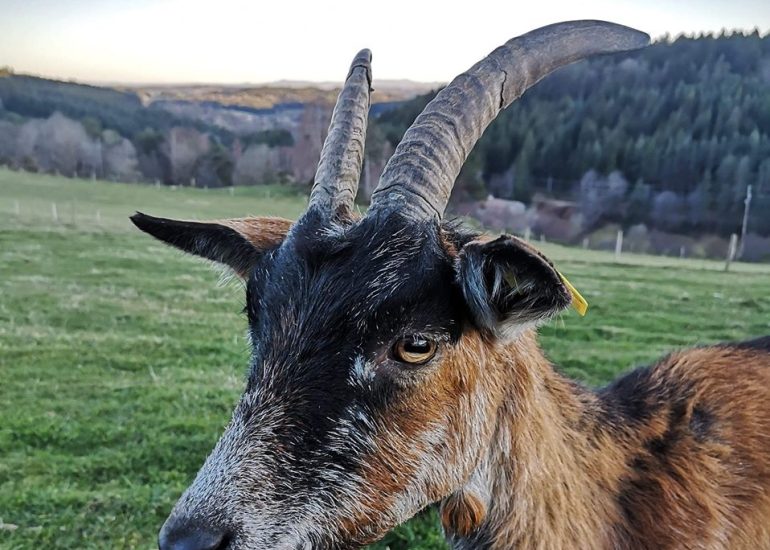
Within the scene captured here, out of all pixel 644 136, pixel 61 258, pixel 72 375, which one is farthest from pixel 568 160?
pixel 72 375

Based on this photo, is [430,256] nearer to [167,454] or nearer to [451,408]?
[451,408]

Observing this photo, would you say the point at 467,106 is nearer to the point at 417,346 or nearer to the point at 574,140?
the point at 417,346

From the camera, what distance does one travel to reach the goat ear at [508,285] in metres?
2.21

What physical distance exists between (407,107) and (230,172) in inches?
468

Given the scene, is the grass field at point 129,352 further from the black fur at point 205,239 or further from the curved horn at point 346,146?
the curved horn at point 346,146

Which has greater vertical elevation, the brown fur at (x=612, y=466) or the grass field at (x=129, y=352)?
the brown fur at (x=612, y=466)

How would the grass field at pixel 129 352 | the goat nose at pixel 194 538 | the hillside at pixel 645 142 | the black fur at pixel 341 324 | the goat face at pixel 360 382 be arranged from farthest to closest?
the hillside at pixel 645 142, the grass field at pixel 129 352, the black fur at pixel 341 324, the goat face at pixel 360 382, the goat nose at pixel 194 538

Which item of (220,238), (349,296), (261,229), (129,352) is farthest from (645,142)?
(349,296)

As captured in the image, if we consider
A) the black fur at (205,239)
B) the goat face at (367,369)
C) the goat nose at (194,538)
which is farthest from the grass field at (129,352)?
the goat nose at (194,538)

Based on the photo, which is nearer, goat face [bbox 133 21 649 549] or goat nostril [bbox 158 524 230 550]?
goat nostril [bbox 158 524 230 550]

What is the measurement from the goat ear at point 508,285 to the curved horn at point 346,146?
865 millimetres

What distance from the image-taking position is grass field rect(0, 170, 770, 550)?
5863mm

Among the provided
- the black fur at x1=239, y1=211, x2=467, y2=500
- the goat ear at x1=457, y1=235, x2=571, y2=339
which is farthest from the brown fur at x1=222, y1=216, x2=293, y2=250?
the goat ear at x1=457, y1=235, x2=571, y2=339

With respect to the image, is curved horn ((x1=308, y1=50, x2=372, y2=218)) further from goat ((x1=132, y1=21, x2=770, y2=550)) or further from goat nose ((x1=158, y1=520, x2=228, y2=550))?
goat nose ((x1=158, y1=520, x2=228, y2=550))
